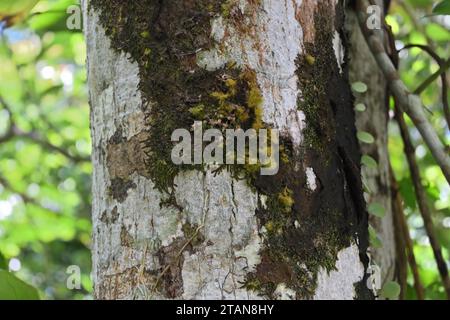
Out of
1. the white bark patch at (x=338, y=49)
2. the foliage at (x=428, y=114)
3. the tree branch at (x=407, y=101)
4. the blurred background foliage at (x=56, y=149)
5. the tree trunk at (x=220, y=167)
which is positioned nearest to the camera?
the tree trunk at (x=220, y=167)

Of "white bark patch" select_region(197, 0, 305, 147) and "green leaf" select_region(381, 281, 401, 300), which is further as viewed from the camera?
"green leaf" select_region(381, 281, 401, 300)

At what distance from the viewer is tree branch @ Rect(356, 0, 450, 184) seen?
3.62ft

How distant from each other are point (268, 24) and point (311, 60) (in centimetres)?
8

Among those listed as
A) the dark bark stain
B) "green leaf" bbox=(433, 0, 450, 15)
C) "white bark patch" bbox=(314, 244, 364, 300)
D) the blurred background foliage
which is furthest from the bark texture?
the blurred background foliage

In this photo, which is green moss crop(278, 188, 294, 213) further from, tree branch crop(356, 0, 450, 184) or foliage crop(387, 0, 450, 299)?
foliage crop(387, 0, 450, 299)

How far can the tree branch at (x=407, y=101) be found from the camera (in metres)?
1.10

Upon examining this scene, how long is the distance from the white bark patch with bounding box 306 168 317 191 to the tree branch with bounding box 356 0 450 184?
1.05ft

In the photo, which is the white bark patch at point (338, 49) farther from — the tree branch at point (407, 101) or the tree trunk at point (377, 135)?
the tree trunk at point (377, 135)

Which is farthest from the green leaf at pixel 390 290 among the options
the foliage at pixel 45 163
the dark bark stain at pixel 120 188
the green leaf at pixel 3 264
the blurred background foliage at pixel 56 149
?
the foliage at pixel 45 163

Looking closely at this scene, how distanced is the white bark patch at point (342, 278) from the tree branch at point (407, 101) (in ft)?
0.92

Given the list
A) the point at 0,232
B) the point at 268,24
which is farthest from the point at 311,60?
the point at 0,232

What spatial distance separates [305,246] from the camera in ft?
2.71

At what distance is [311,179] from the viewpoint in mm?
872

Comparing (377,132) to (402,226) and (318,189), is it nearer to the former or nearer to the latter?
(402,226)
